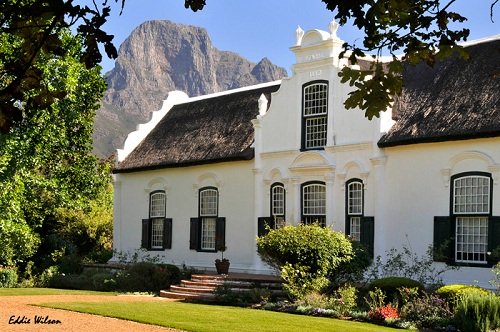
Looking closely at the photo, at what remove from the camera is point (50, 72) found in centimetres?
2808

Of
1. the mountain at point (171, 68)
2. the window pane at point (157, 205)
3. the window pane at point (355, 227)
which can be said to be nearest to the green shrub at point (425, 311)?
the window pane at point (355, 227)

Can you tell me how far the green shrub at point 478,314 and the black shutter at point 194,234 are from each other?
13.8 meters

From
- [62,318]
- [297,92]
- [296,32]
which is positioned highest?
[296,32]

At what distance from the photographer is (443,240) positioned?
2039cm

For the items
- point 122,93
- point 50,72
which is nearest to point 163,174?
point 50,72

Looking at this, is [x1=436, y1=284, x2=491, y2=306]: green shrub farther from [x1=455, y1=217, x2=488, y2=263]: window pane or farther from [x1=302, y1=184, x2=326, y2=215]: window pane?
[x1=302, y1=184, x2=326, y2=215]: window pane

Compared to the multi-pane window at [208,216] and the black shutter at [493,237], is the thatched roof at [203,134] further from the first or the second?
the black shutter at [493,237]

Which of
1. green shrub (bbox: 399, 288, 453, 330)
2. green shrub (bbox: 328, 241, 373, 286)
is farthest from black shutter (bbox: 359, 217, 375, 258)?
green shrub (bbox: 399, 288, 453, 330)

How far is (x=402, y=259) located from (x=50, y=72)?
14644 mm

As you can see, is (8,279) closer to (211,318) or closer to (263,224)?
(263,224)

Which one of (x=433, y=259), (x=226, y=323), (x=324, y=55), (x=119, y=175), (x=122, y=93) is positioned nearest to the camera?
(x=226, y=323)

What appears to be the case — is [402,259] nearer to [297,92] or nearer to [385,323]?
[385,323]

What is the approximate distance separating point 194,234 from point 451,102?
11348 mm

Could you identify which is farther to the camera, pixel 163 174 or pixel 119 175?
pixel 119 175
